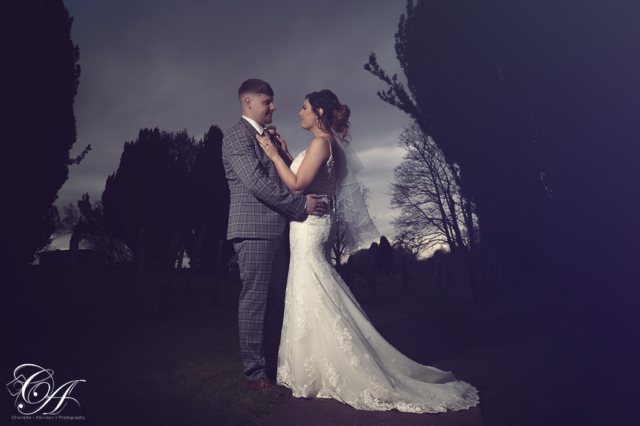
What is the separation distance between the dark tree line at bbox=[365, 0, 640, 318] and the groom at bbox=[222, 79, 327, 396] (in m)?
3.83

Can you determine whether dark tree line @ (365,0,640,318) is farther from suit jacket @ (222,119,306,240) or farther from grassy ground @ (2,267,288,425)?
grassy ground @ (2,267,288,425)

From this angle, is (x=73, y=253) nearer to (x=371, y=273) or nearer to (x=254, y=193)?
(x=371, y=273)

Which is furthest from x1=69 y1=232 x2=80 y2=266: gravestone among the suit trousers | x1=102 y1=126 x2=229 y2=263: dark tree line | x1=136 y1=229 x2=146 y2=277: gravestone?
the suit trousers

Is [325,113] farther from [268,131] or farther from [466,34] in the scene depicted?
[466,34]

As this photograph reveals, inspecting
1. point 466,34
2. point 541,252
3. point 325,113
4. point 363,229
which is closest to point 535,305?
point 541,252

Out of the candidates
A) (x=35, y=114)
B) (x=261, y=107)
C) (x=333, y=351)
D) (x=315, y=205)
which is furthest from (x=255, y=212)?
(x=35, y=114)

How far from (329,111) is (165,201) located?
20.0 metres

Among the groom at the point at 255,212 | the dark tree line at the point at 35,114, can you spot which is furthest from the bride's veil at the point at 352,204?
the dark tree line at the point at 35,114

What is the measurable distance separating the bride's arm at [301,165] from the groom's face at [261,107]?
0.21 m

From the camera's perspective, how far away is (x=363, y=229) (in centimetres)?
404

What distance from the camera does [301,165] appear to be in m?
3.21

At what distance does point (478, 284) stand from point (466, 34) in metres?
6.64

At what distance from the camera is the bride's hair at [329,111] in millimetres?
3377

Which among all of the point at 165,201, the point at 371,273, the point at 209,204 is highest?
the point at 165,201
